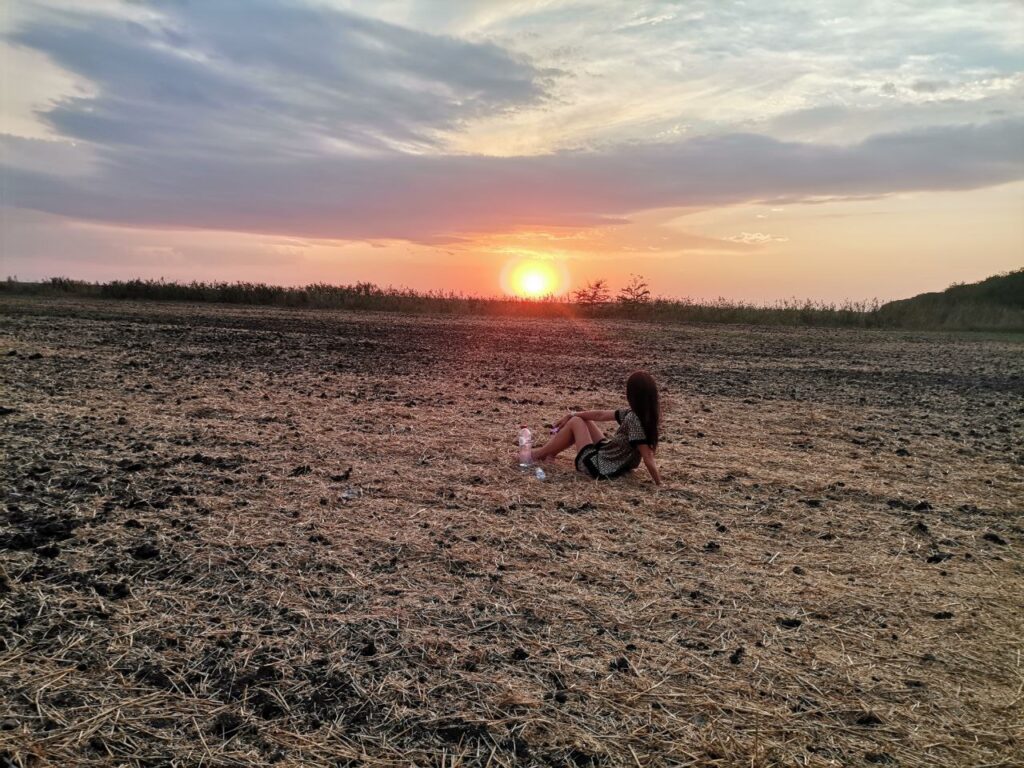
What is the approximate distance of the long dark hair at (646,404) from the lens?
6.75 m

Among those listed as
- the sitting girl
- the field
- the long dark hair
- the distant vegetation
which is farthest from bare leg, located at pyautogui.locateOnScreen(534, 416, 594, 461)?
the distant vegetation

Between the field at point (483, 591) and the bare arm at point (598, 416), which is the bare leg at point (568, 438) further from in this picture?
the field at point (483, 591)

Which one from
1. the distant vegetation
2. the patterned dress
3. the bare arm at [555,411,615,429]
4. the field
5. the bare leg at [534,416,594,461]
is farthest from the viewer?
the distant vegetation

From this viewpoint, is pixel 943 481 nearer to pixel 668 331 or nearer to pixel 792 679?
pixel 792 679

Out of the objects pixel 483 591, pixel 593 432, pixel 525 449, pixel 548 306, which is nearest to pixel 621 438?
pixel 593 432

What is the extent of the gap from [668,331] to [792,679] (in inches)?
976

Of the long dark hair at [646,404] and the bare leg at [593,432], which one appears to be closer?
the long dark hair at [646,404]

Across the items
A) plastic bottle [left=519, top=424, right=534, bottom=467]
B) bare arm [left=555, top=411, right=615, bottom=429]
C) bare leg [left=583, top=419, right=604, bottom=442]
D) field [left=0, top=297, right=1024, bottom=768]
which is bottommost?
field [left=0, top=297, right=1024, bottom=768]

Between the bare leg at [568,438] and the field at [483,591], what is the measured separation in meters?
0.24

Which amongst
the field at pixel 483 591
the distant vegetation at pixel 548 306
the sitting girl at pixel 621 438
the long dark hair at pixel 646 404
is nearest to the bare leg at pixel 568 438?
the sitting girl at pixel 621 438

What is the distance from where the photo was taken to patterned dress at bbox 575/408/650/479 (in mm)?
6918

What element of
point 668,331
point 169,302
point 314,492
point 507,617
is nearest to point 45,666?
point 507,617

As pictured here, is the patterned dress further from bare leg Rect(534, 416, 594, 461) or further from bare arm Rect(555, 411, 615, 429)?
bare leg Rect(534, 416, 594, 461)

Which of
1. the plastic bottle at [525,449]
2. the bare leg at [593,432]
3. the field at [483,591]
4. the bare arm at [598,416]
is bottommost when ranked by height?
the field at [483,591]
